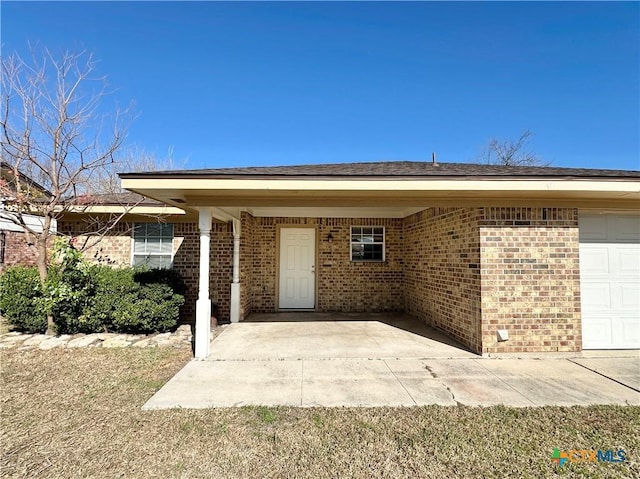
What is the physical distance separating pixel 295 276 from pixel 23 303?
19.0 ft

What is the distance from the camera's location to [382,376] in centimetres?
416

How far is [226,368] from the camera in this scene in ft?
14.6

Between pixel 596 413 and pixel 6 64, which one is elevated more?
pixel 6 64

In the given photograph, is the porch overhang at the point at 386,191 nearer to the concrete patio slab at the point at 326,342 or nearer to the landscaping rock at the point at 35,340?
the concrete patio slab at the point at 326,342

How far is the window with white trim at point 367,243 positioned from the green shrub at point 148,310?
4.84 metres

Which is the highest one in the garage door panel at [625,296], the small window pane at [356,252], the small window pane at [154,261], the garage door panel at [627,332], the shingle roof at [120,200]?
the shingle roof at [120,200]

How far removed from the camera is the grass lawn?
7.58 feet

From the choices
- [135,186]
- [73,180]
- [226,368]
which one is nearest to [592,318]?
[226,368]

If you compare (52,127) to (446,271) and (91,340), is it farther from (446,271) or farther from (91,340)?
(446,271)

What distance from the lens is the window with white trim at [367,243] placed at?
29.9 feet

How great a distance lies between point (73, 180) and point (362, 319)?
715cm

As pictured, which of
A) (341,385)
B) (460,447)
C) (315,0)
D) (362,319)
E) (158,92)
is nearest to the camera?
(460,447)

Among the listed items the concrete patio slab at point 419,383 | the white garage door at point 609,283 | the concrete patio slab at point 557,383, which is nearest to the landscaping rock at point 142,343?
the concrete patio slab at point 419,383

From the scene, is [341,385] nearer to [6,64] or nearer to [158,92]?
[6,64]
